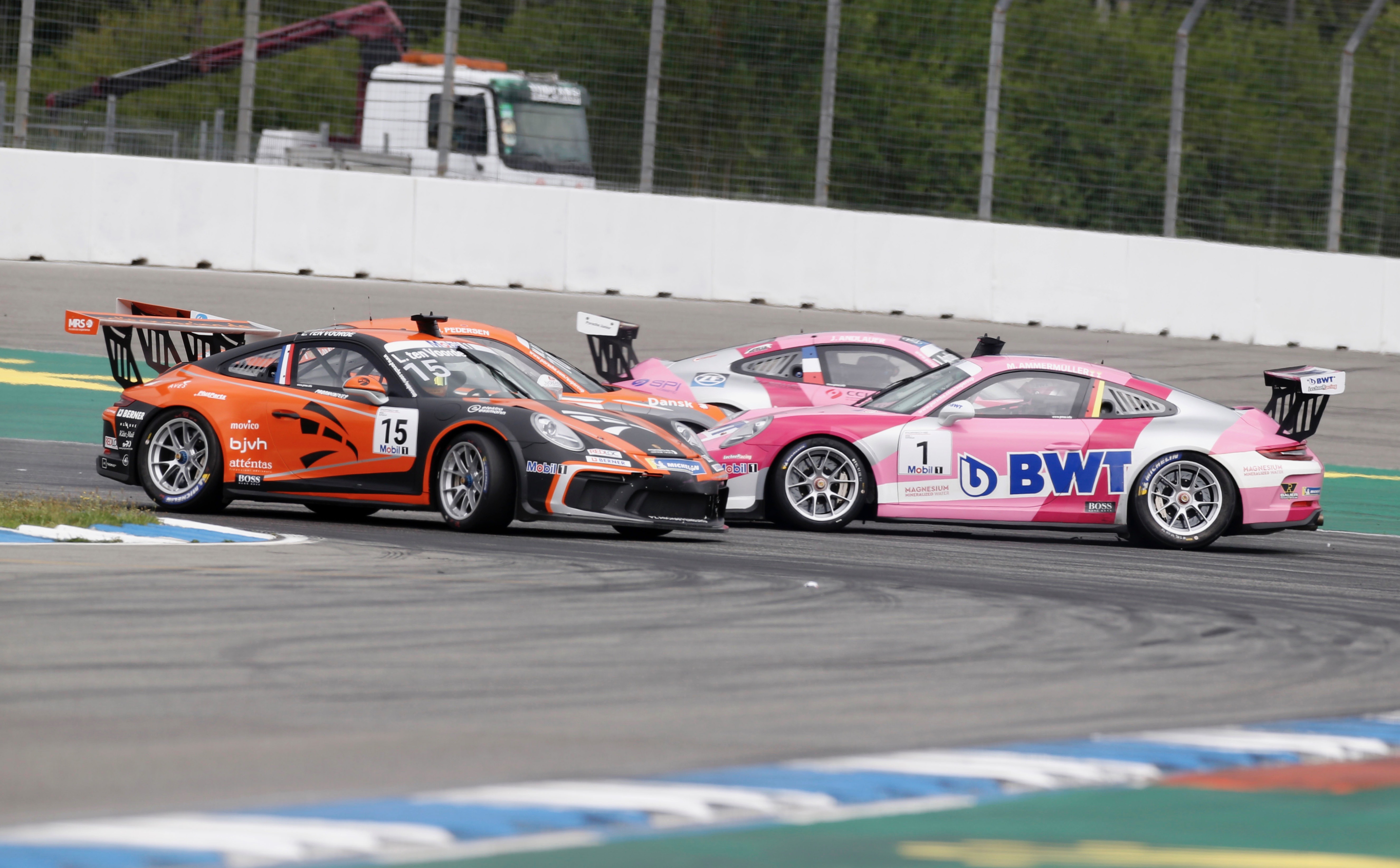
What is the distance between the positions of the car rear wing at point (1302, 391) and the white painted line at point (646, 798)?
8.51 m

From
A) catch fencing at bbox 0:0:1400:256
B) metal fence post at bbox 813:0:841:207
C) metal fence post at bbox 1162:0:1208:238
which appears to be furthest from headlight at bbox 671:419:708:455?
metal fence post at bbox 1162:0:1208:238

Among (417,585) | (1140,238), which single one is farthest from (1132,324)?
(417,585)

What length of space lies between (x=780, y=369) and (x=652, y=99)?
675 centimetres

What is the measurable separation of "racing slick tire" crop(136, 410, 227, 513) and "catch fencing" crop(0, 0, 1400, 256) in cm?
904

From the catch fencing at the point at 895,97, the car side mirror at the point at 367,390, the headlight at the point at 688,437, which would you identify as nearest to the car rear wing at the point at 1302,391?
the headlight at the point at 688,437

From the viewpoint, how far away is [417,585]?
8.30 m

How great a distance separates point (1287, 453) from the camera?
12.2 metres

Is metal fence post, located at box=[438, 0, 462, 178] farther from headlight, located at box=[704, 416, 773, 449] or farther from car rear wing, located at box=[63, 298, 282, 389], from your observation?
headlight, located at box=[704, 416, 773, 449]

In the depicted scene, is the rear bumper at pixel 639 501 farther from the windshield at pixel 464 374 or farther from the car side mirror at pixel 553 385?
the car side mirror at pixel 553 385

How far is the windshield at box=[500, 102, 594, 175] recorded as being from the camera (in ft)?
68.3

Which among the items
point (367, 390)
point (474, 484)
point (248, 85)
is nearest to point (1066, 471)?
point (474, 484)

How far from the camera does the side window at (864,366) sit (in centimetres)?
1477

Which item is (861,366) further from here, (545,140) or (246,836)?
(246,836)

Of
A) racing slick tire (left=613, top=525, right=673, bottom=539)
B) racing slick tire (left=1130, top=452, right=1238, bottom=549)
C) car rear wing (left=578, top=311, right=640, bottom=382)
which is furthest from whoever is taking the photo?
car rear wing (left=578, top=311, right=640, bottom=382)
